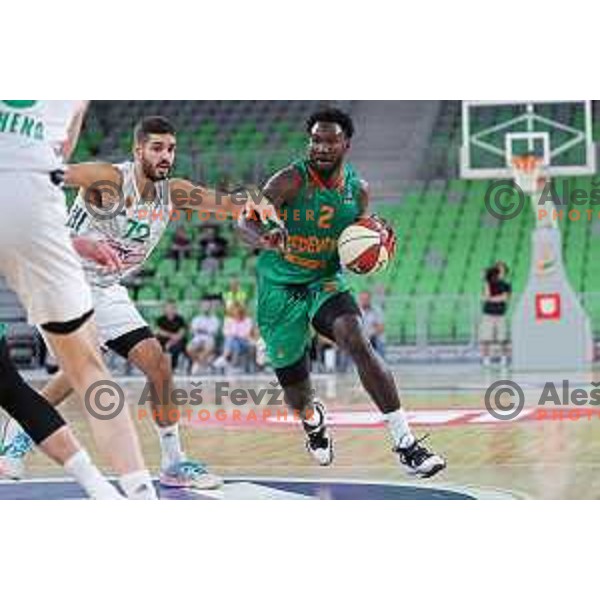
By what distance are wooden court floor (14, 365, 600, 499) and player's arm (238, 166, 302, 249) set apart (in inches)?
34.5

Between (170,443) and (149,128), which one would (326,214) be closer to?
(149,128)

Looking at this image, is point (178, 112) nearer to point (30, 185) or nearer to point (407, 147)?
point (30, 185)

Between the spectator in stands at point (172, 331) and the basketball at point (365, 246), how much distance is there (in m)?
1.41

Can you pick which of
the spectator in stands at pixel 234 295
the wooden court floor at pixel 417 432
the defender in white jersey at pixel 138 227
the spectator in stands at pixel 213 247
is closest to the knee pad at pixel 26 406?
the wooden court floor at pixel 417 432

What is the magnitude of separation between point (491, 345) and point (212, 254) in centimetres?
293

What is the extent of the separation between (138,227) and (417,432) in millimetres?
1685

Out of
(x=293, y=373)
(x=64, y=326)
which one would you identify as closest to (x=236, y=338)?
(x=293, y=373)

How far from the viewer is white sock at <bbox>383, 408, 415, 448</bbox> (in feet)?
17.8

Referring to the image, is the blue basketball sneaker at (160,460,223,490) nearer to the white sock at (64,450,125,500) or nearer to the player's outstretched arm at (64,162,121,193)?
the white sock at (64,450,125,500)

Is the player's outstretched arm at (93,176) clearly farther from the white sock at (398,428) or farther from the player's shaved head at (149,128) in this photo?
the white sock at (398,428)

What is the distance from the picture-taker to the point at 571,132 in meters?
6.50

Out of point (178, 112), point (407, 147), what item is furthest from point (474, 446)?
point (178, 112)

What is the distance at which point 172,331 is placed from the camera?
6.97 m

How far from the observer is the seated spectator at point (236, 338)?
6.84 meters
